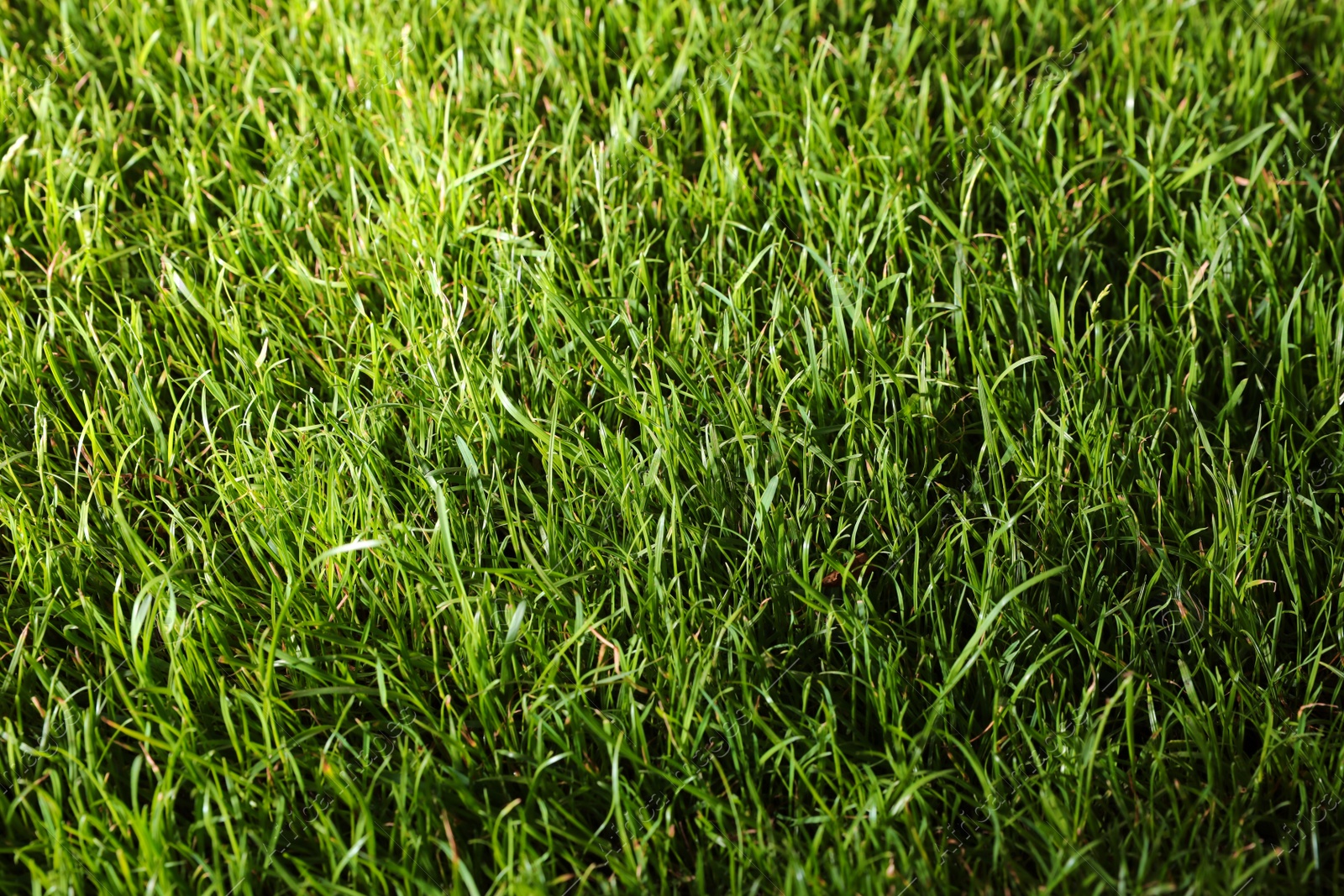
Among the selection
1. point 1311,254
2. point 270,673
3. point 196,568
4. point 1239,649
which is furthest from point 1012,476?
point 196,568

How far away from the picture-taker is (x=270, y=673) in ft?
4.93

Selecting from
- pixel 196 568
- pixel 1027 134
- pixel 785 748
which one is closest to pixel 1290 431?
pixel 1027 134

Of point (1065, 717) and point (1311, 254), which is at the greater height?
point (1311, 254)

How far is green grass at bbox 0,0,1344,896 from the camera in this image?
4.91 ft

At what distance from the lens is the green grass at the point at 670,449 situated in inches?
58.9

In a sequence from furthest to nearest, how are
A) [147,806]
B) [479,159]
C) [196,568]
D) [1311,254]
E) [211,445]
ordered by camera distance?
[479,159] → [1311,254] → [211,445] → [196,568] → [147,806]

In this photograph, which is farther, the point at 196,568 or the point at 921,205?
the point at 921,205

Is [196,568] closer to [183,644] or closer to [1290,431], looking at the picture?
[183,644]

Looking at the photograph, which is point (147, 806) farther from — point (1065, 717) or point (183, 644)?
point (1065, 717)

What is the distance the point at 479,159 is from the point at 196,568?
1.10 m

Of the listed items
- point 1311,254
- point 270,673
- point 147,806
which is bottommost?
point 147,806

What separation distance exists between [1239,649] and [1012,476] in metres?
0.43

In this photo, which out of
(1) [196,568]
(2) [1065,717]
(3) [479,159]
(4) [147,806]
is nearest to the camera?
(4) [147,806]

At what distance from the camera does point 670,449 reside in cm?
181
